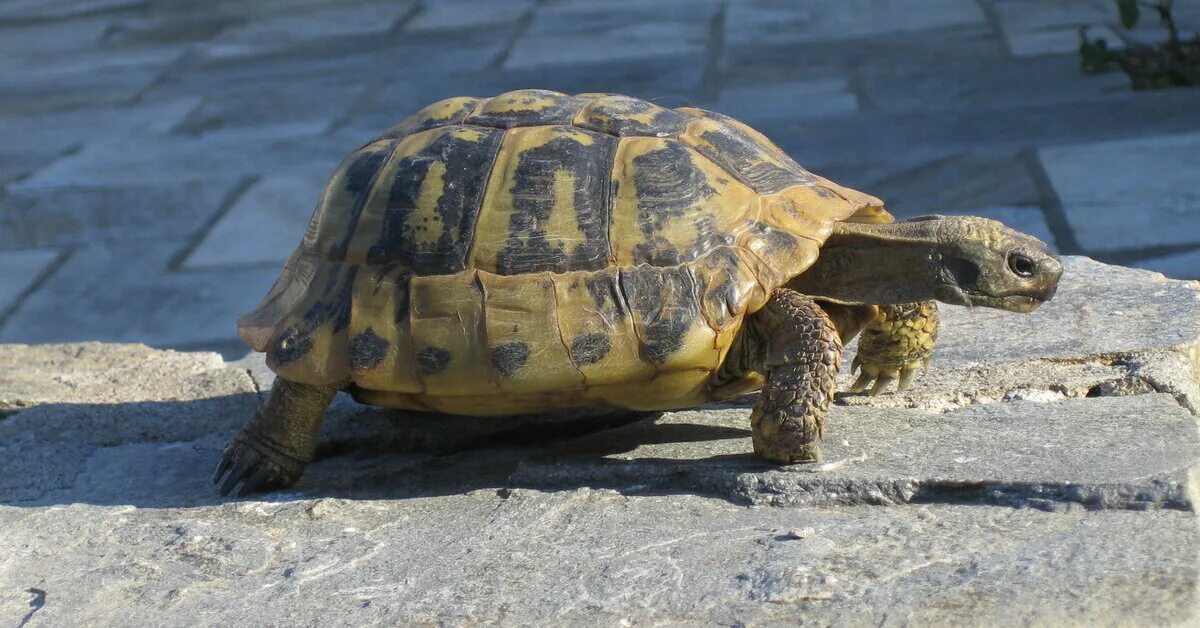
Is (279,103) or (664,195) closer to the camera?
(664,195)

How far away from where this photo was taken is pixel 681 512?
2908 mm

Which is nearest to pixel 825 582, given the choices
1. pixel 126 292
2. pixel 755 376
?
pixel 755 376

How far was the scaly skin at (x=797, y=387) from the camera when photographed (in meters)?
2.95

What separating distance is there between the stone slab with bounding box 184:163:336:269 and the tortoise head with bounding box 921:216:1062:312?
13.3 ft

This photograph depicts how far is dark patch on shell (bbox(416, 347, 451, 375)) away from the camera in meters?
3.06

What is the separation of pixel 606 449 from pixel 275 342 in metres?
0.77

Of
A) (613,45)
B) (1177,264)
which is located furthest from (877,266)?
(613,45)

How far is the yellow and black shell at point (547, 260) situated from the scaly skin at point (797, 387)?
0.33 ft

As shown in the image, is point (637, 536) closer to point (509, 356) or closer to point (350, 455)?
point (509, 356)

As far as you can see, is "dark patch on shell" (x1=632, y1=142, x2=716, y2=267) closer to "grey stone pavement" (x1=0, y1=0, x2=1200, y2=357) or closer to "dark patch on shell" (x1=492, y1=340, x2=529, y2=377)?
"dark patch on shell" (x1=492, y1=340, x2=529, y2=377)

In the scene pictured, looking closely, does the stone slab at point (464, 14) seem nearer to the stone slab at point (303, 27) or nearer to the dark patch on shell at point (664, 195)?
the stone slab at point (303, 27)

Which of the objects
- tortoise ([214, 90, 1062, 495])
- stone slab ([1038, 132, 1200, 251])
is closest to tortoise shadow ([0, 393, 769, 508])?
tortoise ([214, 90, 1062, 495])

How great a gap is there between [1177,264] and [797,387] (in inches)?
119

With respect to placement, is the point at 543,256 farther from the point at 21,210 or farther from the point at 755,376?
the point at 21,210
